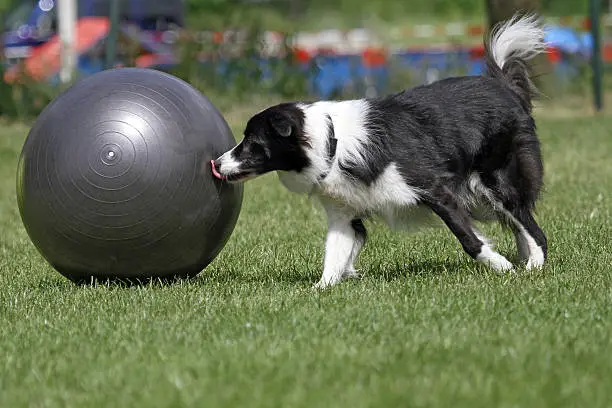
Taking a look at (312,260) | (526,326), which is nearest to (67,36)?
(312,260)

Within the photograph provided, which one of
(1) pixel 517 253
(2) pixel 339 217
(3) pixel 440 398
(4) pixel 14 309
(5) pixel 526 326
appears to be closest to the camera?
(3) pixel 440 398

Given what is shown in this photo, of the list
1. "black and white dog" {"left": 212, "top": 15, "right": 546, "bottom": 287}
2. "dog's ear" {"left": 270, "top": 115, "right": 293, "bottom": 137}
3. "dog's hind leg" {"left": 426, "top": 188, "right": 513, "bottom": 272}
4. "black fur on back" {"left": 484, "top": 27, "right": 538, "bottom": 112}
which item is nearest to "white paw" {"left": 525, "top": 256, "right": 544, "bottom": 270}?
"black and white dog" {"left": 212, "top": 15, "right": 546, "bottom": 287}

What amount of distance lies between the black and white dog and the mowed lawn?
0.34 meters

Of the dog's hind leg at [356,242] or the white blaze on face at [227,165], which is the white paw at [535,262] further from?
the white blaze on face at [227,165]

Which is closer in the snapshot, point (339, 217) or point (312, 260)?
point (339, 217)

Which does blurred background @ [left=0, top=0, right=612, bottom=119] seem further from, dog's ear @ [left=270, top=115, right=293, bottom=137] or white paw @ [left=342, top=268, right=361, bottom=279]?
dog's ear @ [left=270, top=115, right=293, bottom=137]

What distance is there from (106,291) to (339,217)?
154 centimetres

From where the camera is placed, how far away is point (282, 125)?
252 inches

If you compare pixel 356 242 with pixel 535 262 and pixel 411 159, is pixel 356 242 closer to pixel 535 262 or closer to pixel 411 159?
pixel 411 159

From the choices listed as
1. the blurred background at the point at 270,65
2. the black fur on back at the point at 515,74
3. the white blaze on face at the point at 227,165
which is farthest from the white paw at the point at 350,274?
the blurred background at the point at 270,65

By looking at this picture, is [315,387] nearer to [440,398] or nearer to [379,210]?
[440,398]

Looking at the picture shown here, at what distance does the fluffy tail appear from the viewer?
24.2 ft

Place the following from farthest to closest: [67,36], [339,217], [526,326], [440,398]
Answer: [67,36] → [339,217] → [526,326] → [440,398]

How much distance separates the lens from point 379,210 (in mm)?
6715
